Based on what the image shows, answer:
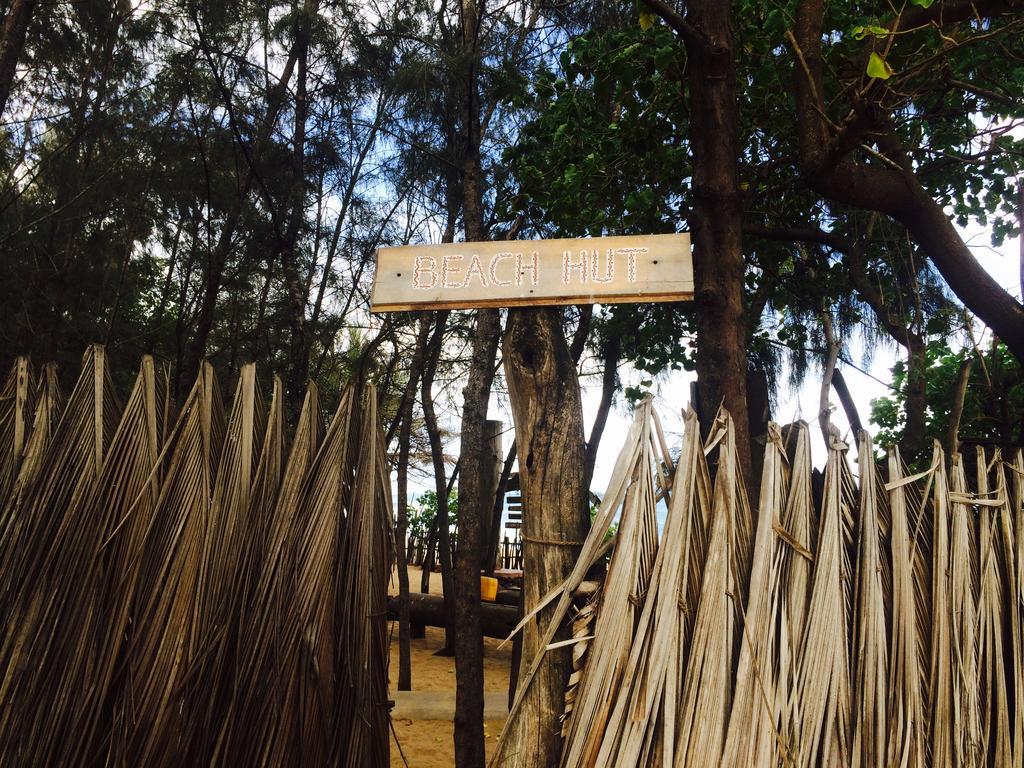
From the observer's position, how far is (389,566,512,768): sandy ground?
3.82 meters

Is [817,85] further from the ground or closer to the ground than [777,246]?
closer to the ground

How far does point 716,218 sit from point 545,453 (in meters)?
0.75

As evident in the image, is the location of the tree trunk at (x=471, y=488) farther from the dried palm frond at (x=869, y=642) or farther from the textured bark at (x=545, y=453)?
the dried palm frond at (x=869, y=642)

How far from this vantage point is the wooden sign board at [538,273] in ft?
4.76

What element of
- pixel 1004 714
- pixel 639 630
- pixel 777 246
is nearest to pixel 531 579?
pixel 639 630

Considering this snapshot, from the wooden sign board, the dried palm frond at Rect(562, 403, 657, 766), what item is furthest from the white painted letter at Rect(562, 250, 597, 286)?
the dried palm frond at Rect(562, 403, 657, 766)

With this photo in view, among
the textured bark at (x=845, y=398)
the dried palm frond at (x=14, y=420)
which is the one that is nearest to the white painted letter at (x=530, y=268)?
the dried palm frond at (x=14, y=420)

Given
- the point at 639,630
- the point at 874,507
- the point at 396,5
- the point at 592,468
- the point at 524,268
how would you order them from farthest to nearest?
the point at 592,468 → the point at 396,5 → the point at 524,268 → the point at 874,507 → the point at 639,630

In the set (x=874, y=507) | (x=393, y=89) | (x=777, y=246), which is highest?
(x=393, y=89)

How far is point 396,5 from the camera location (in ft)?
16.4

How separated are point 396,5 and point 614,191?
2.57 m

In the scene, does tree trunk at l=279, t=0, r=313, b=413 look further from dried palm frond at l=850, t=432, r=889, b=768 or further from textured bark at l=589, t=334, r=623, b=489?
dried palm frond at l=850, t=432, r=889, b=768

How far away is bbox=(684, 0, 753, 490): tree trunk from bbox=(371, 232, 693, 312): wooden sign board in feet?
0.81

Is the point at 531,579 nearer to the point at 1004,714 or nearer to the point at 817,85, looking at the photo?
the point at 1004,714
